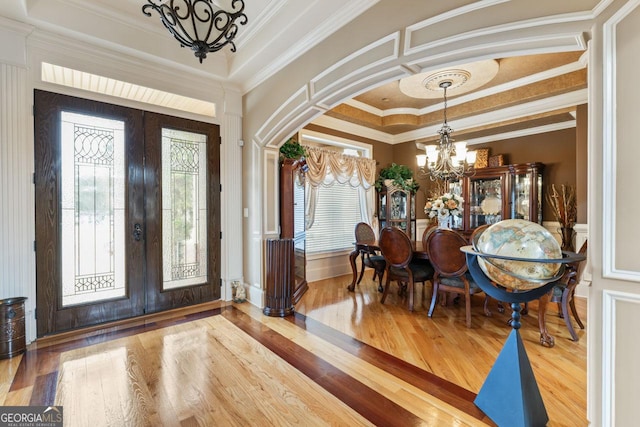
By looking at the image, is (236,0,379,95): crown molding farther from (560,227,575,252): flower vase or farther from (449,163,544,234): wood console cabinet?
(560,227,575,252): flower vase

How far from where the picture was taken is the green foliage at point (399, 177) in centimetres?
586

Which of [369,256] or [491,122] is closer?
[369,256]

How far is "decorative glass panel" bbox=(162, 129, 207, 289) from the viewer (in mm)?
3588

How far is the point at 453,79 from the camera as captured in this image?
12.4ft

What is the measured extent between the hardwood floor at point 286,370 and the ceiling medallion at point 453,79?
9.87 feet

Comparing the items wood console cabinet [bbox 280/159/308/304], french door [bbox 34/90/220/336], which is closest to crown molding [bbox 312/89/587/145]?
wood console cabinet [bbox 280/159/308/304]

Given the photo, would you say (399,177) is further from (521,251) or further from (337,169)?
(521,251)

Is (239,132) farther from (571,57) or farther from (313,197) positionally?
(571,57)

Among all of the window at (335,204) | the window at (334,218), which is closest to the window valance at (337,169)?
the window at (335,204)

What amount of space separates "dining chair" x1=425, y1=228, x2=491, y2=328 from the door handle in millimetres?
3382

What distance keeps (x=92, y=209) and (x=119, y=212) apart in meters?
0.24

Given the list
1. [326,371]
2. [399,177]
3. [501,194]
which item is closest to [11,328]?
[326,371]

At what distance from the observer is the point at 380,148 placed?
6363 millimetres

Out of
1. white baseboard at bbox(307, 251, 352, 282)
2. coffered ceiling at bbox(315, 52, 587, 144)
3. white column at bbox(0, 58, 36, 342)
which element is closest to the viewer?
white column at bbox(0, 58, 36, 342)
